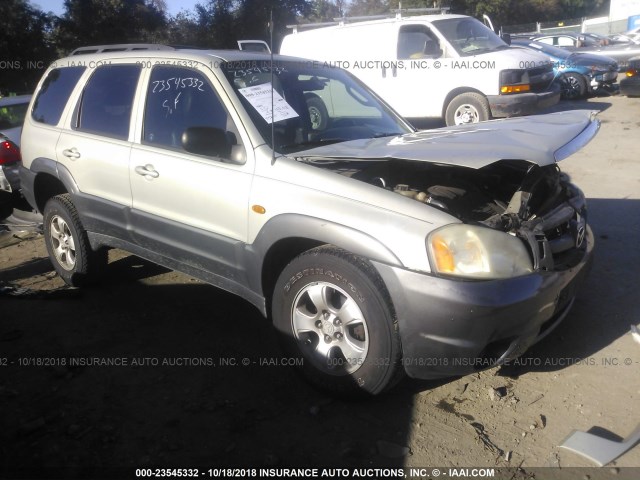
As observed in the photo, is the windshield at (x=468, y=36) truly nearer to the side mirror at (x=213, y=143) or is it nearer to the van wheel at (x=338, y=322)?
the side mirror at (x=213, y=143)

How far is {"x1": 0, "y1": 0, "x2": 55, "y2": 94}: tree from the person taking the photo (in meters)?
21.6

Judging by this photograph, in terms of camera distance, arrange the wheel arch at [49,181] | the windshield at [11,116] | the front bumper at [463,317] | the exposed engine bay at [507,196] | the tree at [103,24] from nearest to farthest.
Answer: the front bumper at [463,317] → the exposed engine bay at [507,196] → the wheel arch at [49,181] → the windshield at [11,116] → the tree at [103,24]

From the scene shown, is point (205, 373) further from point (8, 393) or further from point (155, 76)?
point (155, 76)

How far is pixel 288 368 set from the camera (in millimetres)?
3719

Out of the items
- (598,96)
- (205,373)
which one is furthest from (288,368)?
(598,96)

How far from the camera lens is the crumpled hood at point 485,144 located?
9.84 feet

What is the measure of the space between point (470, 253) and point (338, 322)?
0.81m

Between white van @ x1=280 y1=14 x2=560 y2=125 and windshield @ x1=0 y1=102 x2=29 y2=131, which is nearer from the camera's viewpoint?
windshield @ x1=0 y1=102 x2=29 y2=131

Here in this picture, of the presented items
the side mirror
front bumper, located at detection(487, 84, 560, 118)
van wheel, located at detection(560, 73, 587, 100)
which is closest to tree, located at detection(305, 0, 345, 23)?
van wheel, located at detection(560, 73, 587, 100)

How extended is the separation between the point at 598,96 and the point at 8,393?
53.1 ft

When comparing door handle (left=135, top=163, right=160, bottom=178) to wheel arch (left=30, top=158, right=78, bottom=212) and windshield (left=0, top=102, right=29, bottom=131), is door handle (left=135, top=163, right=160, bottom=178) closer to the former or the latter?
wheel arch (left=30, top=158, right=78, bottom=212)

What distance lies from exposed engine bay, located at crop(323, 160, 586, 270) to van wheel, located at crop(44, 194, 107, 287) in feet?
8.24

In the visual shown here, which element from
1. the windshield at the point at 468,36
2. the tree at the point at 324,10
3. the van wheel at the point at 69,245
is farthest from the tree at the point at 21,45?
the van wheel at the point at 69,245

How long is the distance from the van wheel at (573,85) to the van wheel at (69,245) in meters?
13.7
